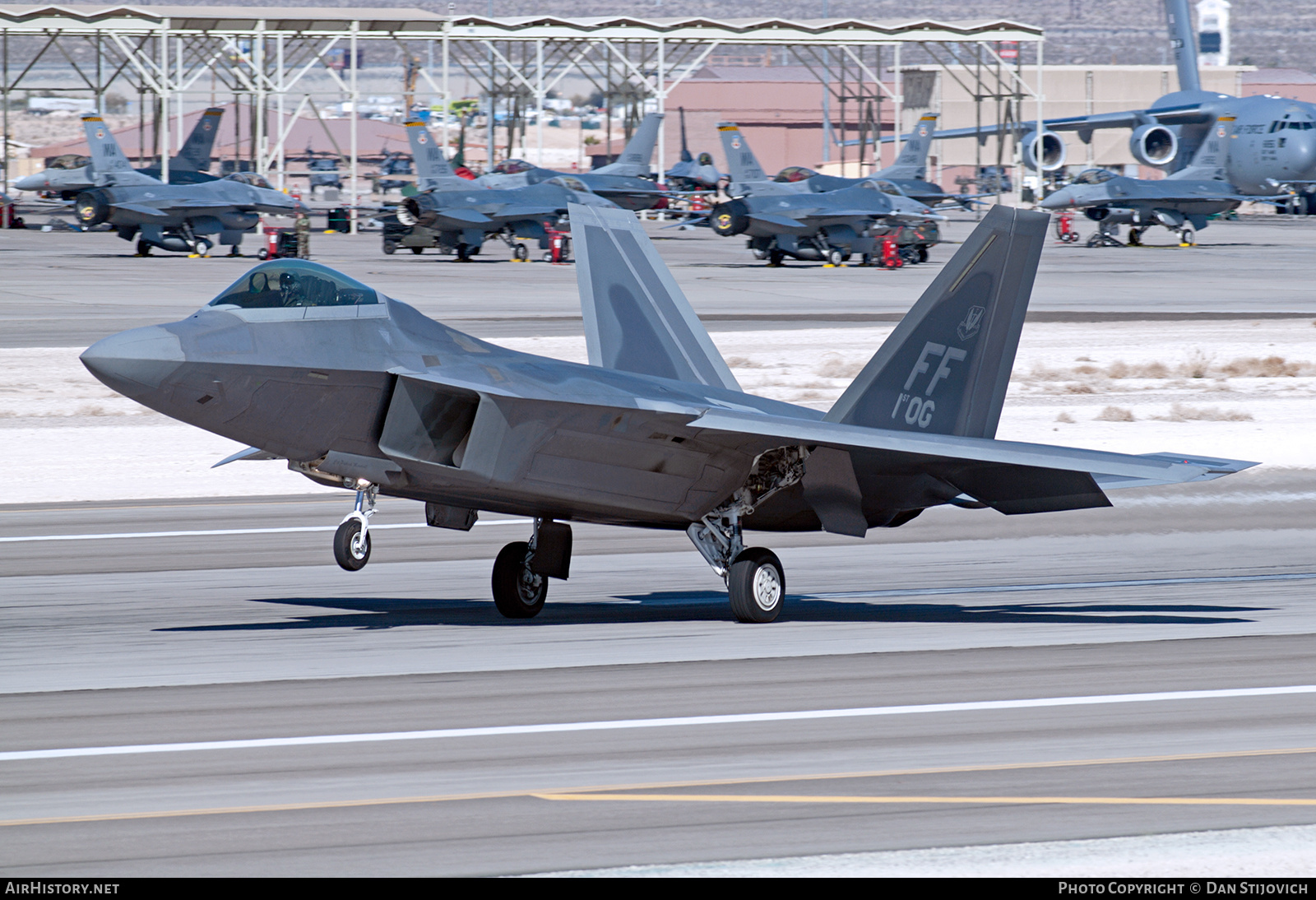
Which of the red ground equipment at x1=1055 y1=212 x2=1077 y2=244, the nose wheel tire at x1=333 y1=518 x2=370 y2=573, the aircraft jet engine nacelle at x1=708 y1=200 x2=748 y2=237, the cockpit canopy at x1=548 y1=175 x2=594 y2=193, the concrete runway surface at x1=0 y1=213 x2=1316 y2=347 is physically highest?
the cockpit canopy at x1=548 y1=175 x2=594 y2=193

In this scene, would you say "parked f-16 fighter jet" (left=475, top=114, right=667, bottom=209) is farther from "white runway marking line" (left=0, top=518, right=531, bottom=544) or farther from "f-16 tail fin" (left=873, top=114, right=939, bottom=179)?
"white runway marking line" (left=0, top=518, right=531, bottom=544)

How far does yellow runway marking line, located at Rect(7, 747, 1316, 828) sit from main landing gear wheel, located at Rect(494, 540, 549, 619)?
561cm

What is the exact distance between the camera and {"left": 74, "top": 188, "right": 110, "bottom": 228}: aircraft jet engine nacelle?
212 ft

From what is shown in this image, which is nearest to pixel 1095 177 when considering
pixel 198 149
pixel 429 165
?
pixel 429 165

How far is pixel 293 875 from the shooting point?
7328 mm

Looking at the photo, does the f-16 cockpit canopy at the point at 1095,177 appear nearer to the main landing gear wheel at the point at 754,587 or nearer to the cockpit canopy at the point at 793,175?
the cockpit canopy at the point at 793,175

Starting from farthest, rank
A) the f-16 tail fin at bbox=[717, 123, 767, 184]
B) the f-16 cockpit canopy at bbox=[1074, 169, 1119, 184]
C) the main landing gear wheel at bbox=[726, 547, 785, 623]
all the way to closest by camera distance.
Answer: the f-16 cockpit canopy at bbox=[1074, 169, 1119, 184] < the f-16 tail fin at bbox=[717, 123, 767, 184] < the main landing gear wheel at bbox=[726, 547, 785, 623]

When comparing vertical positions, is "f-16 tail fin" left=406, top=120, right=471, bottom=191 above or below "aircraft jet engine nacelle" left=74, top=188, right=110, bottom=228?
above

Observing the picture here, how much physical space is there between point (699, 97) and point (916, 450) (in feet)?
528

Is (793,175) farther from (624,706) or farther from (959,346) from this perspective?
(624,706)

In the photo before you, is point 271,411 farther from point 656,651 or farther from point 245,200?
point 245,200

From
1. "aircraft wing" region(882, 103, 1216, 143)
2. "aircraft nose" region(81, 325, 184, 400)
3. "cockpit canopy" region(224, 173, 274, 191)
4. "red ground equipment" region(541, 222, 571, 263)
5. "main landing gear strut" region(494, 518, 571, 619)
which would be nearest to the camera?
"aircraft nose" region(81, 325, 184, 400)

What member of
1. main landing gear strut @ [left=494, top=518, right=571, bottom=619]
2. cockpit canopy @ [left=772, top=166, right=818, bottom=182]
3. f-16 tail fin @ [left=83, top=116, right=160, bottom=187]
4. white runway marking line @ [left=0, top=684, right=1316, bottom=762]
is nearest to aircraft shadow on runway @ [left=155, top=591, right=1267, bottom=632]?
main landing gear strut @ [left=494, top=518, right=571, bottom=619]
